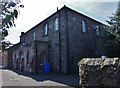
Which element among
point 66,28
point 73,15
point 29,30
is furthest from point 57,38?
point 29,30

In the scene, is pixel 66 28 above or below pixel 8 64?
above

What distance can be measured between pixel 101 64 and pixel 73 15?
57.0ft

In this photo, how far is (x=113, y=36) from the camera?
23688 millimetres

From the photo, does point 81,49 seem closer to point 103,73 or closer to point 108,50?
point 108,50

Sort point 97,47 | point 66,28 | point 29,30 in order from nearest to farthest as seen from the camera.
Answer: point 66,28 → point 97,47 → point 29,30

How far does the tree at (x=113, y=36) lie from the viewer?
22.4 m

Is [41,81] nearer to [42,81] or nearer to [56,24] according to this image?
[42,81]

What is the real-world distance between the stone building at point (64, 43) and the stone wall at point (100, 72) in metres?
14.1

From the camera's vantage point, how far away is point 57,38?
80.3 feet

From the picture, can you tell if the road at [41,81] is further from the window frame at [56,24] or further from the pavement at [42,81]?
the window frame at [56,24]

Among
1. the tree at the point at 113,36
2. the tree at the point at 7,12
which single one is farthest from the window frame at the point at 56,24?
the tree at the point at 7,12

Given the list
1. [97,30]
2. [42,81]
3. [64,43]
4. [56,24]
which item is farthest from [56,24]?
[42,81]

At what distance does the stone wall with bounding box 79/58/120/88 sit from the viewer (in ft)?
23.5

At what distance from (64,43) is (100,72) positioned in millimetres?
15663
